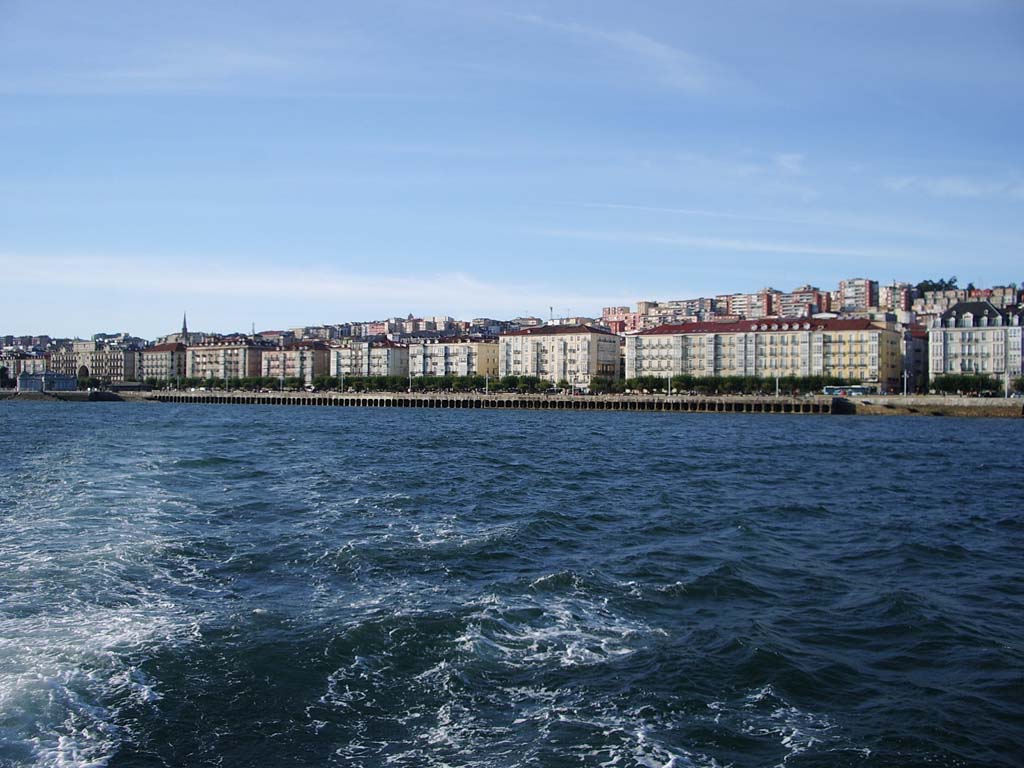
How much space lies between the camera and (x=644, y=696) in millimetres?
9281

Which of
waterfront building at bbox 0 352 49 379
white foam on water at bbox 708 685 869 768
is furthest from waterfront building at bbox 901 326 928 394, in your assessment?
waterfront building at bbox 0 352 49 379

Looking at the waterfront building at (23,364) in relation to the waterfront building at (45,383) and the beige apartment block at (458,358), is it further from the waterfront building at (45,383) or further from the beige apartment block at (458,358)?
the beige apartment block at (458,358)

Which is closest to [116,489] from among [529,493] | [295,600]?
[529,493]

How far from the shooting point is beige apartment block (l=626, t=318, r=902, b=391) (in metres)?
90.8

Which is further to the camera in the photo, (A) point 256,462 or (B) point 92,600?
(A) point 256,462

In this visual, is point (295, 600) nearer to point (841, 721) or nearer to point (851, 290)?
point (841, 721)

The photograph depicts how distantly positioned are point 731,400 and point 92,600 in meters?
75.7

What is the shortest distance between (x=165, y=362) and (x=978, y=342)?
116744 millimetres

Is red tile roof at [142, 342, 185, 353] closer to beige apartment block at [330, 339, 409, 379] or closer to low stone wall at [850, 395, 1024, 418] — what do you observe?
beige apartment block at [330, 339, 409, 379]

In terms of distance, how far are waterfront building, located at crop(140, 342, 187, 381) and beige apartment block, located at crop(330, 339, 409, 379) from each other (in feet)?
101

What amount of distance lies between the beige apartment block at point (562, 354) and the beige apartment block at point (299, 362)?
34018mm

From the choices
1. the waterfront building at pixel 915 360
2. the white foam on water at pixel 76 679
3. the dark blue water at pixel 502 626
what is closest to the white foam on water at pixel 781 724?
the dark blue water at pixel 502 626

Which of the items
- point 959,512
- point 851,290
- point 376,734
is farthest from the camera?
point 851,290

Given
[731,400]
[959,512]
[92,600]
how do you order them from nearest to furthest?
[92,600]
[959,512]
[731,400]
